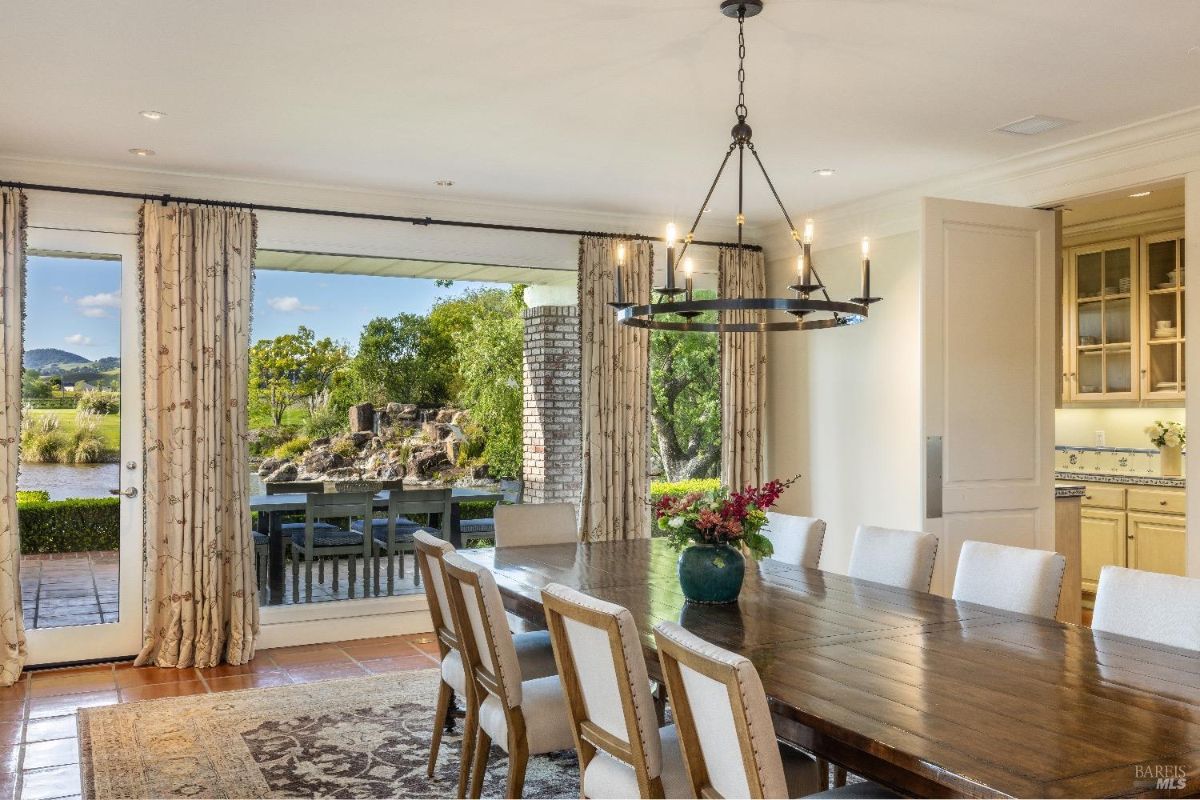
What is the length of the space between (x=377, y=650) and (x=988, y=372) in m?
3.65

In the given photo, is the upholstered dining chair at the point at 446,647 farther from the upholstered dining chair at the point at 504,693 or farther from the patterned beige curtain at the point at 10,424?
the patterned beige curtain at the point at 10,424

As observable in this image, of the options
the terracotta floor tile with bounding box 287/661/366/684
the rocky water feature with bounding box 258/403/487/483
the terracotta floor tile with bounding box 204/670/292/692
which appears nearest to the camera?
the terracotta floor tile with bounding box 204/670/292/692

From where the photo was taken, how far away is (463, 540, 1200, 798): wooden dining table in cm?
181

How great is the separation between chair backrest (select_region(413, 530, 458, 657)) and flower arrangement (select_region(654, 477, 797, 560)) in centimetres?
76

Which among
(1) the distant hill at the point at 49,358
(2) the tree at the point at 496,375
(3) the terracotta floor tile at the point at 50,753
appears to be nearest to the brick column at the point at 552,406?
(2) the tree at the point at 496,375

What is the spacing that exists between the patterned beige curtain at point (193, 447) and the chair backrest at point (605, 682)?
11.2 ft

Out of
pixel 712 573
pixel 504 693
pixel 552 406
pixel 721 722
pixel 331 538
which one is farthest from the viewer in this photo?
pixel 552 406

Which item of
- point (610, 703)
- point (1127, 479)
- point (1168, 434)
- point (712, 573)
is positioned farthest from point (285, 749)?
point (1168, 434)

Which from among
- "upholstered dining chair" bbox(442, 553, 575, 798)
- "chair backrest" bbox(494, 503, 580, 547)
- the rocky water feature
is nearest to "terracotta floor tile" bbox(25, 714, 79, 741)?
"chair backrest" bbox(494, 503, 580, 547)

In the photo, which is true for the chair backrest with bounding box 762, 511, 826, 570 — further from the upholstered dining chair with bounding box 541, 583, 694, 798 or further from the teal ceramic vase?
the upholstered dining chair with bounding box 541, 583, 694, 798

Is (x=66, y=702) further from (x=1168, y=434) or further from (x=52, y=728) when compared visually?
(x=1168, y=434)

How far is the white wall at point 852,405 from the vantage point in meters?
6.07

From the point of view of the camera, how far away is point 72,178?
17.4ft

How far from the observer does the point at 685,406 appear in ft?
35.0
